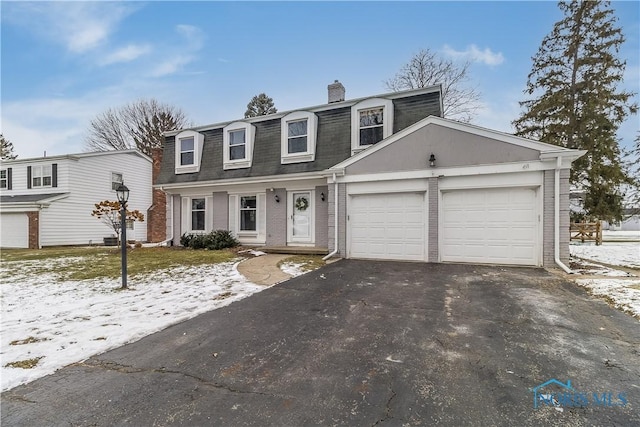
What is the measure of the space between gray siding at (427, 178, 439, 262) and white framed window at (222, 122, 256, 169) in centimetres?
753

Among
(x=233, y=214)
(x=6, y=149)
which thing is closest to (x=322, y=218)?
(x=233, y=214)

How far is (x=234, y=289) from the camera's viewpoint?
232 inches

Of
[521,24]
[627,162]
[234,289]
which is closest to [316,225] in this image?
[234,289]

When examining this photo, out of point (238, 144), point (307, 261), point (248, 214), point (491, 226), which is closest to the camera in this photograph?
point (491, 226)

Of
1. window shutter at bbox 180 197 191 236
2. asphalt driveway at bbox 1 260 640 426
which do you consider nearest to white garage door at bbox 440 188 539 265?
asphalt driveway at bbox 1 260 640 426

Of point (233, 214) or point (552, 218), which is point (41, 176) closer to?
point (233, 214)

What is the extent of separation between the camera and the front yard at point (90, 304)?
3225 millimetres

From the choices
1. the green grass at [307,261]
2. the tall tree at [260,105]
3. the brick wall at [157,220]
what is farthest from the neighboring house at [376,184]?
the tall tree at [260,105]

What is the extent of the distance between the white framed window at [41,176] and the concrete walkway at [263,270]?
52.1ft

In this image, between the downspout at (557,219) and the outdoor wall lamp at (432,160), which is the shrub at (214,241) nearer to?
the outdoor wall lamp at (432,160)

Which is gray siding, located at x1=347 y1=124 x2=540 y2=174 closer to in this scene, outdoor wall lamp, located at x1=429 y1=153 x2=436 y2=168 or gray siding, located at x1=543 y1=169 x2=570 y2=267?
outdoor wall lamp, located at x1=429 y1=153 x2=436 y2=168

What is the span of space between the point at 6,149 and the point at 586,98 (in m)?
48.6

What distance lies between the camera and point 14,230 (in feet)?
52.2

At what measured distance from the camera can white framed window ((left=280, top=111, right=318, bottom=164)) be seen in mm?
11312
